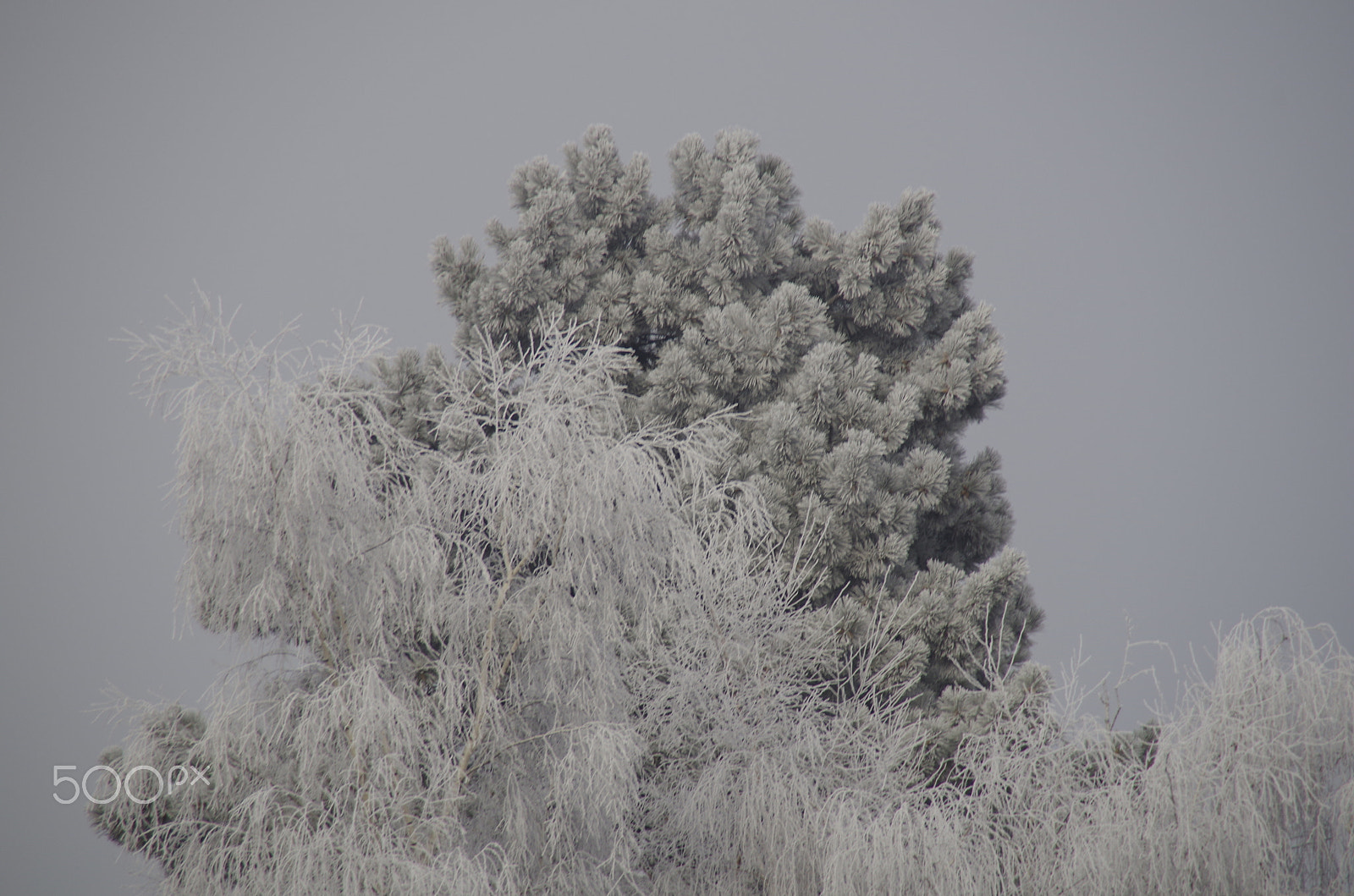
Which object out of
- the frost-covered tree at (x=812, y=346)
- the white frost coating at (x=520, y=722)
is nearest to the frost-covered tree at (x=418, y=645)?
the white frost coating at (x=520, y=722)

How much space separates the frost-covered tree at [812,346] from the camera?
9828 mm

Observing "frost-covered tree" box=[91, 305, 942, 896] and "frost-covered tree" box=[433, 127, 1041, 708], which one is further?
"frost-covered tree" box=[433, 127, 1041, 708]

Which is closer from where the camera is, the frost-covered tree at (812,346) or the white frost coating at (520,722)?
the white frost coating at (520,722)

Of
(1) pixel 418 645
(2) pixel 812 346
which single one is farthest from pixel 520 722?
(2) pixel 812 346

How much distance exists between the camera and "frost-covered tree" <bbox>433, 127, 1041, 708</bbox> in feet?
32.2

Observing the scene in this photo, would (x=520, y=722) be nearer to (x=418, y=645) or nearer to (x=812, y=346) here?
(x=418, y=645)

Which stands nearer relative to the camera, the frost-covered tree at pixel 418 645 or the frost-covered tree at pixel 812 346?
the frost-covered tree at pixel 418 645

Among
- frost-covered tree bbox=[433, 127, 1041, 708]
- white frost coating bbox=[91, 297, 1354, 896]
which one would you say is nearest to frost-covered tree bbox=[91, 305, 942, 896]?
white frost coating bbox=[91, 297, 1354, 896]

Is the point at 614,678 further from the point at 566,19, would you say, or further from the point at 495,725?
the point at 566,19

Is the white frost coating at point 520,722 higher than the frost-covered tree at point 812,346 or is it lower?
lower

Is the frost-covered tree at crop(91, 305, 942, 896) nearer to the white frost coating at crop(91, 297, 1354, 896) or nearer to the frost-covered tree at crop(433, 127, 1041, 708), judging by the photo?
the white frost coating at crop(91, 297, 1354, 896)

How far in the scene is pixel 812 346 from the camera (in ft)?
36.5

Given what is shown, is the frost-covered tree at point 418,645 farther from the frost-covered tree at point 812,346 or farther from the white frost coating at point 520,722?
the frost-covered tree at point 812,346

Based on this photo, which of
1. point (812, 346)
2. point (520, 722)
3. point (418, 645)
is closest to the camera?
point (520, 722)
